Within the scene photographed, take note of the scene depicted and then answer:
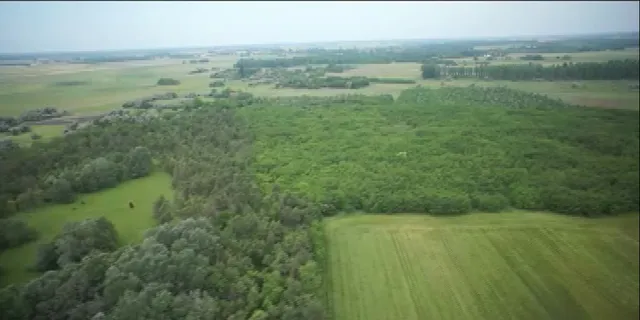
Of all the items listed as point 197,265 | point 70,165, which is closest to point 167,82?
point 70,165

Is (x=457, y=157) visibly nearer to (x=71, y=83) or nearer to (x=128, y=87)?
(x=128, y=87)

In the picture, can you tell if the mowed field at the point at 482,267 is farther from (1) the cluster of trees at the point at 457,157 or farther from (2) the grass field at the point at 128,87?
(2) the grass field at the point at 128,87

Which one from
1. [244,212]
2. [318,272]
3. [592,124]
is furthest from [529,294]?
[592,124]

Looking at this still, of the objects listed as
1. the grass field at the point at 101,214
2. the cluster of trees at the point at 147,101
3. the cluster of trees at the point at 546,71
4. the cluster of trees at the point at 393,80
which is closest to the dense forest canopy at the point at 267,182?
the grass field at the point at 101,214

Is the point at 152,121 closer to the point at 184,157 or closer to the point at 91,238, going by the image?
the point at 184,157

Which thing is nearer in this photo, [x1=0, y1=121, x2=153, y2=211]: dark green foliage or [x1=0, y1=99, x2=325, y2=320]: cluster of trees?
[x1=0, y1=99, x2=325, y2=320]: cluster of trees

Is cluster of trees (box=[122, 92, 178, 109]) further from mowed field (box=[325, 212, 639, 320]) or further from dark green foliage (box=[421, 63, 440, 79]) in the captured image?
dark green foliage (box=[421, 63, 440, 79])

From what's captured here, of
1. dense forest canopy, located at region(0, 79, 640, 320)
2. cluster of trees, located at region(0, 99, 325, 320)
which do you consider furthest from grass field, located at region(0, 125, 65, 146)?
cluster of trees, located at region(0, 99, 325, 320)
